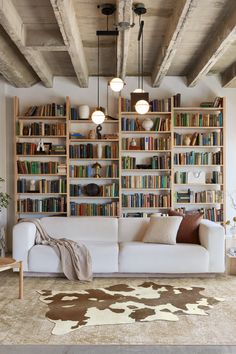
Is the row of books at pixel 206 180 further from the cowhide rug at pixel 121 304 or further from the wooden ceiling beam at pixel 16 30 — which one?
the wooden ceiling beam at pixel 16 30

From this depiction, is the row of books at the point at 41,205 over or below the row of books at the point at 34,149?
below

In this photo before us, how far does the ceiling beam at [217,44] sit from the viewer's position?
4.29 metres

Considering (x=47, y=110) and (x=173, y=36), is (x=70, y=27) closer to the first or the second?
(x=173, y=36)

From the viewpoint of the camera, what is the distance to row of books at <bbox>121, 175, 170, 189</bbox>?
688 centimetres

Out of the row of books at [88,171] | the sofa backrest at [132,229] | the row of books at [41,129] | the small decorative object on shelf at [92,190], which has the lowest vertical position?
the sofa backrest at [132,229]

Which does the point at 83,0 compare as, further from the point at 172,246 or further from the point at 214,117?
the point at 214,117

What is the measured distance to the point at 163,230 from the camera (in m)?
5.21

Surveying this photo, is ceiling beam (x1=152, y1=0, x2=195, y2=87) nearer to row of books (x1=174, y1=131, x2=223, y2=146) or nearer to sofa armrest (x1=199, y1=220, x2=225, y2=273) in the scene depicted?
row of books (x1=174, y1=131, x2=223, y2=146)

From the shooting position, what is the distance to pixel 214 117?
691cm

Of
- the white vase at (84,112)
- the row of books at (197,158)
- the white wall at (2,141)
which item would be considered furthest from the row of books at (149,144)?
the white wall at (2,141)

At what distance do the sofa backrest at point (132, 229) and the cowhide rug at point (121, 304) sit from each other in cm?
95

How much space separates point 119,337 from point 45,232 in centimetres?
246

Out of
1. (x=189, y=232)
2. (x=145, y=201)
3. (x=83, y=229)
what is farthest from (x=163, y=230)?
(x=145, y=201)

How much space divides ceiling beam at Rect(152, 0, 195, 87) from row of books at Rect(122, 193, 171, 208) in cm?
197
